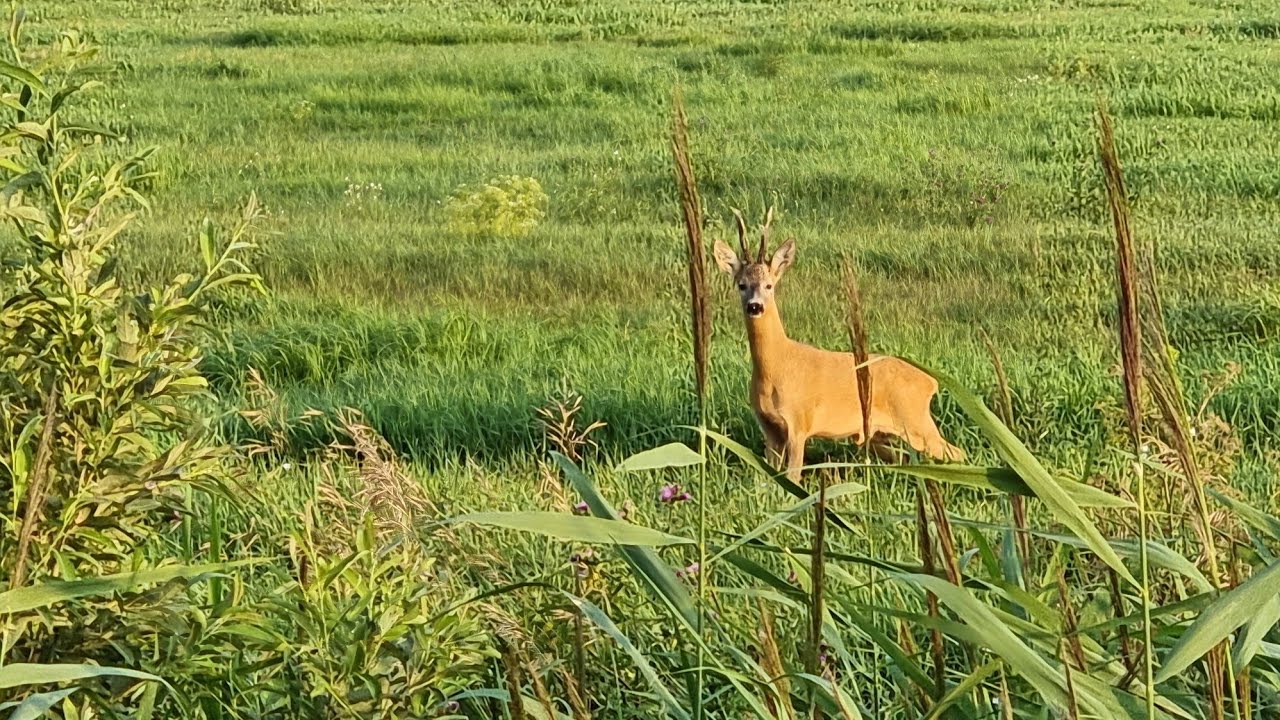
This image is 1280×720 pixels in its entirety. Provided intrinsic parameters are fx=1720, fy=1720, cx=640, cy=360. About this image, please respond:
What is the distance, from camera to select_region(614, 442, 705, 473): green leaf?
1.50 metres

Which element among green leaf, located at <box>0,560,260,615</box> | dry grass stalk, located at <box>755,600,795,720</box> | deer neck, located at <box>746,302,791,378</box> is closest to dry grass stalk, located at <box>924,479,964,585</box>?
dry grass stalk, located at <box>755,600,795,720</box>

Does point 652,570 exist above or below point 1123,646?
above

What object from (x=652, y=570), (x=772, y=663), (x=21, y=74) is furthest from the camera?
(x=21, y=74)

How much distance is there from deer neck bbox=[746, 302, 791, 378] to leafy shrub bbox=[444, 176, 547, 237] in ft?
12.1

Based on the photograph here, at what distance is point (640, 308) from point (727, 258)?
2.50 metres

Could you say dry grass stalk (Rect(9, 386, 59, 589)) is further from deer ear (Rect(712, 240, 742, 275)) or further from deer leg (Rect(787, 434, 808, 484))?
deer leg (Rect(787, 434, 808, 484))

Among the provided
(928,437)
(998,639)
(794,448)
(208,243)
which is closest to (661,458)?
(998,639)

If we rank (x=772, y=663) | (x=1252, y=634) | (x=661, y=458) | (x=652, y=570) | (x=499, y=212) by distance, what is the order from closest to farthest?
(x=1252, y=634) < (x=772, y=663) < (x=661, y=458) < (x=652, y=570) < (x=499, y=212)

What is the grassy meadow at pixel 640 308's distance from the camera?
1.97 metres

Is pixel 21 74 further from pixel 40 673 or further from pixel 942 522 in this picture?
pixel 942 522

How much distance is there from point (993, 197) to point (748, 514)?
5937mm

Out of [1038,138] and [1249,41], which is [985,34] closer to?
[1249,41]

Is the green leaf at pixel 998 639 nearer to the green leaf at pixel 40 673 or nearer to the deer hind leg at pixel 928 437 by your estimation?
A: the green leaf at pixel 40 673

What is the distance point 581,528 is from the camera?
4.91 feet
